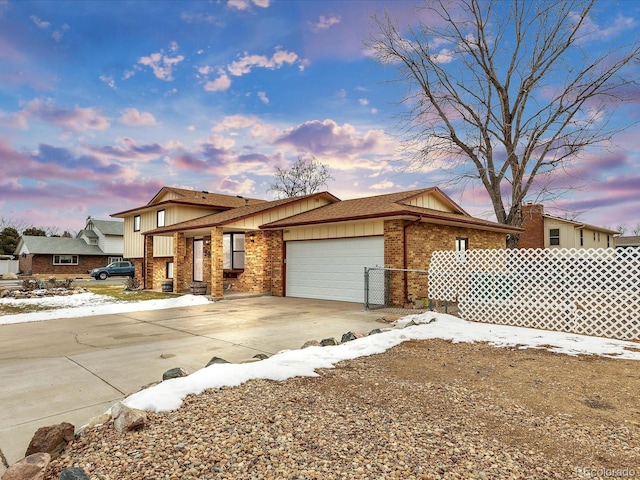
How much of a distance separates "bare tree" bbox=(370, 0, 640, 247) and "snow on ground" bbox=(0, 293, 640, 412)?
11485 mm

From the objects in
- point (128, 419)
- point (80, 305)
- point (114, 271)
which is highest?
point (128, 419)

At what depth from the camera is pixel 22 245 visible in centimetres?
4022

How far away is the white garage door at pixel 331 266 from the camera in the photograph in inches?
482

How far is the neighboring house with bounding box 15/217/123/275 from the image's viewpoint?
3703 cm

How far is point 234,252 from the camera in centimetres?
1616

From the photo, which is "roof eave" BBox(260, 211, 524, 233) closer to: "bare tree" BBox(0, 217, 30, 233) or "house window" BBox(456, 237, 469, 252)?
"house window" BBox(456, 237, 469, 252)

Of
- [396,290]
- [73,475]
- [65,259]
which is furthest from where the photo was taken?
[65,259]

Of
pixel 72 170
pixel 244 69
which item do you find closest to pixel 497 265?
pixel 244 69

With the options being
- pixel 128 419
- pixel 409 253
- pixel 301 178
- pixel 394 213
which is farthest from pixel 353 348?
pixel 301 178

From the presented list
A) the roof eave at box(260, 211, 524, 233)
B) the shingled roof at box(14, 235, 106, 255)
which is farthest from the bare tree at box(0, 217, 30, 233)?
the roof eave at box(260, 211, 524, 233)

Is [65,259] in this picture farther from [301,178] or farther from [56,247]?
[301,178]

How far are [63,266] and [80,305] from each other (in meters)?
31.8

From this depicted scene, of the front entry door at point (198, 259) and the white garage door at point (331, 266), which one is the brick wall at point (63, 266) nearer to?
the front entry door at point (198, 259)

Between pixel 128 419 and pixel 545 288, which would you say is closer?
pixel 128 419
